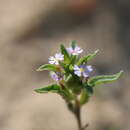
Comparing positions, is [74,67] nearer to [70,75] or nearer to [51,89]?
[70,75]

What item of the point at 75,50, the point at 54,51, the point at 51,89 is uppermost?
the point at 54,51

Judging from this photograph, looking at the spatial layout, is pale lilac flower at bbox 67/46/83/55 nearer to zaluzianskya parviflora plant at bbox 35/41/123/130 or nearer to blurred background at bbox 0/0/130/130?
zaluzianskya parviflora plant at bbox 35/41/123/130

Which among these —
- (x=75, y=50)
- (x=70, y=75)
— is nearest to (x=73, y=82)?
(x=70, y=75)

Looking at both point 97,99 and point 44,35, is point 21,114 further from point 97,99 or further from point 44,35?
point 44,35

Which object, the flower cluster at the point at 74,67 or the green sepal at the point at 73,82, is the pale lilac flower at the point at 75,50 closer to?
the flower cluster at the point at 74,67

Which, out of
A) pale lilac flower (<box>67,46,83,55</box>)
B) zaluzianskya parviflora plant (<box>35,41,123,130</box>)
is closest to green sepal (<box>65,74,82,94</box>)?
zaluzianskya parviflora plant (<box>35,41,123,130</box>)

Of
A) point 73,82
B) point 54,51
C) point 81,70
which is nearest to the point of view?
point 81,70

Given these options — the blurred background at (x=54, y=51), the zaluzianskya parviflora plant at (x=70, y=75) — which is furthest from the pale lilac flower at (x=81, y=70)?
the blurred background at (x=54, y=51)

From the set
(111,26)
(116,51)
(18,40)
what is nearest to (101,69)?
(116,51)

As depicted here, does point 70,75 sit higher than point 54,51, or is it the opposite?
point 54,51
